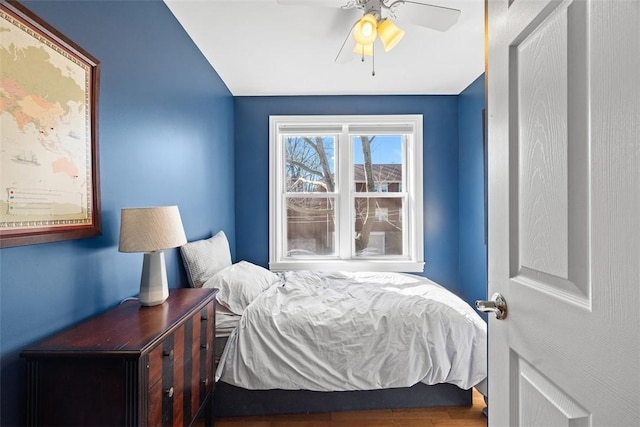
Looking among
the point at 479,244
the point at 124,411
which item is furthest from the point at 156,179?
the point at 479,244

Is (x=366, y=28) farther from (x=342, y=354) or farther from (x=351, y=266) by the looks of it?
(x=351, y=266)

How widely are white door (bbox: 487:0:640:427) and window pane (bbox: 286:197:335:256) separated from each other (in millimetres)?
2919

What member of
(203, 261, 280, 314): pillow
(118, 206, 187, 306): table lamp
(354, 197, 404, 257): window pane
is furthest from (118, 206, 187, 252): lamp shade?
(354, 197, 404, 257): window pane

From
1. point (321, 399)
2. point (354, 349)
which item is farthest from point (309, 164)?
point (321, 399)

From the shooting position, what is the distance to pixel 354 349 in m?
1.96

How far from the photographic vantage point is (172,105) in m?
2.14

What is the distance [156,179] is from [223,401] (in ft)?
4.86

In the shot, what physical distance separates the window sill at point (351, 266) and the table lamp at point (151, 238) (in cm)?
220

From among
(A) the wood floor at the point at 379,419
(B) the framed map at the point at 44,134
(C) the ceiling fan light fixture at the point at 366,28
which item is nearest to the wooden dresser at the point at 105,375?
(B) the framed map at the point at 44,134

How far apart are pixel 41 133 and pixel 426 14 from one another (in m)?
2.00

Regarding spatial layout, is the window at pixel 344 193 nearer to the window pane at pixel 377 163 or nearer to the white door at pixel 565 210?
the window pane at pixel 377 163

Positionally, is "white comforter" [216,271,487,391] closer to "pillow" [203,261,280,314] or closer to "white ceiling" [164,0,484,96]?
"pillow" [203,261,280,314]

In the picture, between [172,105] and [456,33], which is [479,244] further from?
[172,105]

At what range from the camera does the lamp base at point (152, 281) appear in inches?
57.0
